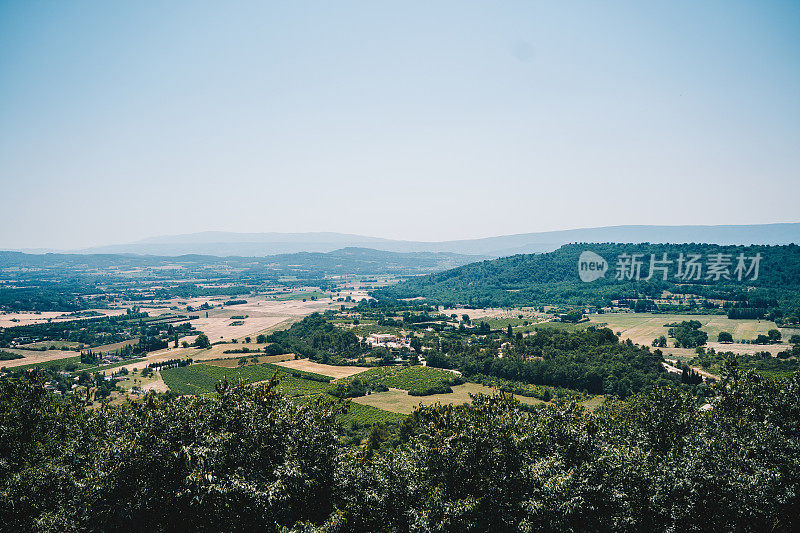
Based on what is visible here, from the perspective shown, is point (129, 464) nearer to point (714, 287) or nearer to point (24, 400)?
point (24, 400)

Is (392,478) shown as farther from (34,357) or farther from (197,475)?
(34,357)

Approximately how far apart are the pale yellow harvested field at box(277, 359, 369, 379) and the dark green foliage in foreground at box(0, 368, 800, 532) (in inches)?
2740

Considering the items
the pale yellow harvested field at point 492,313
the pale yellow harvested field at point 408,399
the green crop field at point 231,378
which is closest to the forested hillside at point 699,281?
the pale yellow harvested field at point 492,313

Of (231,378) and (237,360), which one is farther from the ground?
(231,378)

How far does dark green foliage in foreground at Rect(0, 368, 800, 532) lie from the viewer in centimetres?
1877

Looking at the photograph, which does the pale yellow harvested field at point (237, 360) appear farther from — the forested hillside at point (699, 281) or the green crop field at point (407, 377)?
the forested hillside at point (699, 281)

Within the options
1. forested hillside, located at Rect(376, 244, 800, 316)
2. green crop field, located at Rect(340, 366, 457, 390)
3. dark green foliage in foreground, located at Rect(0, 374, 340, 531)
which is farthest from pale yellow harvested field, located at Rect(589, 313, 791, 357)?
dark green foliage in foreground, located at Rect(0, 374, 340, 531)

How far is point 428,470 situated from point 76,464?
18.5 metres

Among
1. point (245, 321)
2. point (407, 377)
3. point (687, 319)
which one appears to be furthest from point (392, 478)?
point (245, 321)

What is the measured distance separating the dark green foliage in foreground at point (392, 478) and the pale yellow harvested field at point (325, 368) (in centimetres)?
6960

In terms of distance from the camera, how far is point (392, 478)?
20.5 meters

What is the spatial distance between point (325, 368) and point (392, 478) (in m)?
81.2

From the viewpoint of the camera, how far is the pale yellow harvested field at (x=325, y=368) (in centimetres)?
9294

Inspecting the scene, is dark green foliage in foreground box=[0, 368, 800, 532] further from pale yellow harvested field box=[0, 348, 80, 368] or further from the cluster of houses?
pale yellow harvested field box=[0, 348, 80, 368]
